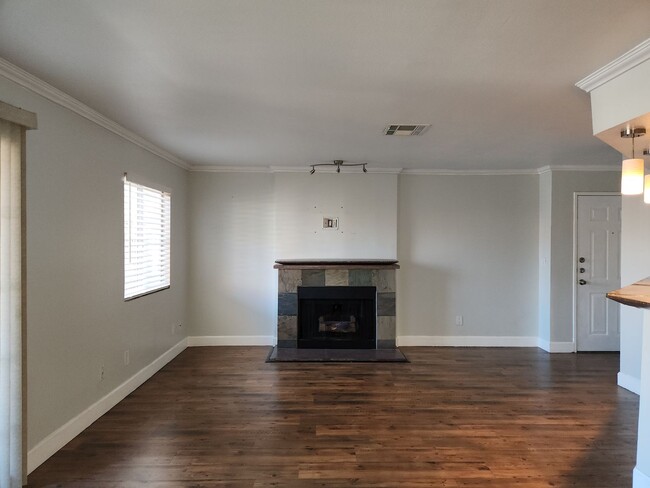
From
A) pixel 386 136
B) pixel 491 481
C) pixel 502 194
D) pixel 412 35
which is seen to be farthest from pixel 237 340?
pixel 412 35

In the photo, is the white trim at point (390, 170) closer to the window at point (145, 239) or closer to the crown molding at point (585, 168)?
the crown molding at point (585, 168)

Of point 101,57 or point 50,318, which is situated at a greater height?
point 101,57

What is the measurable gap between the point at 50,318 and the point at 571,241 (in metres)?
5.53

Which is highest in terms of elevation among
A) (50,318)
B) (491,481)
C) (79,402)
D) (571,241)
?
(571,241)

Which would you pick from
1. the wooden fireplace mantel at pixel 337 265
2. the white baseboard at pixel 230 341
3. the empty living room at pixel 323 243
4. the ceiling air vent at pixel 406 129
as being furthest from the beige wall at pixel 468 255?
the ceiling air vent at pixel 406 129

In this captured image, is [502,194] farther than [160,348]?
Yes

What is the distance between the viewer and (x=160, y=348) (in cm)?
441

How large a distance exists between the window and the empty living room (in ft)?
0.11

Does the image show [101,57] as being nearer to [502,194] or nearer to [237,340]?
[237,340]

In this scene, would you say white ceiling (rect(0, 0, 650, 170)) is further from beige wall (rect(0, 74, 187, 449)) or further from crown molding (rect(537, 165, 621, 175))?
crown molding (rect(537, 165, 621, 175))

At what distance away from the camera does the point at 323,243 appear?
17.4ft

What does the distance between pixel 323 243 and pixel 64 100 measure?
329cm

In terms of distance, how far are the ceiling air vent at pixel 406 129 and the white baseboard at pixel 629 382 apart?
3.11 metres

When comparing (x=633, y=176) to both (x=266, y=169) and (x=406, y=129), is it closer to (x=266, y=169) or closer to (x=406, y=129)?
(x=406, y=129)
